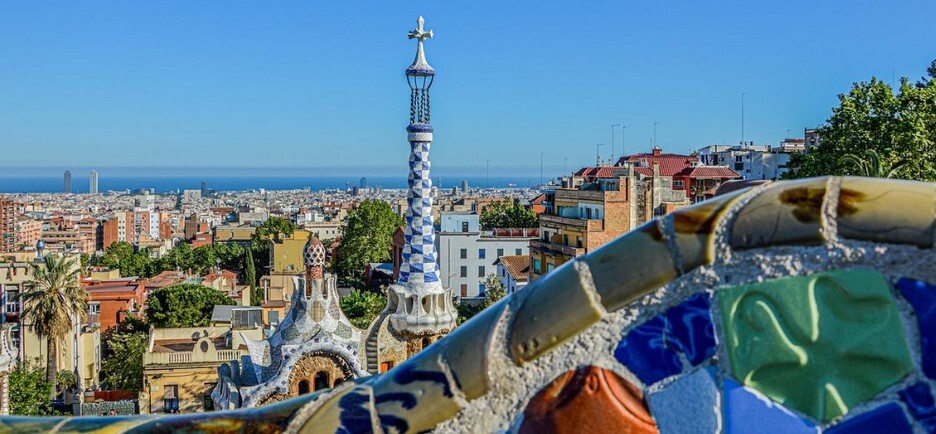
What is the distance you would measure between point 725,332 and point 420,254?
11.3 metres

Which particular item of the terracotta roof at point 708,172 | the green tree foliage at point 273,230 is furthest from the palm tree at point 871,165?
the green tree foliage at point 273,230

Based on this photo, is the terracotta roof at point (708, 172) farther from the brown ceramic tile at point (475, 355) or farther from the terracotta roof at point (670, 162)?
the brown ceramic tile at point (475, 355)

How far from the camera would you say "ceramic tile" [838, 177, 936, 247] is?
203 centimetres

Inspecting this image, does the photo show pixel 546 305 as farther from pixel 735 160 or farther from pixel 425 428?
pixel 735 160

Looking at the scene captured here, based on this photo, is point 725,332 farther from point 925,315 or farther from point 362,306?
point 362,306

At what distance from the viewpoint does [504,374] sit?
2219 millimetres

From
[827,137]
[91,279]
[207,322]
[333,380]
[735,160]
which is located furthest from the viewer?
[735,160]

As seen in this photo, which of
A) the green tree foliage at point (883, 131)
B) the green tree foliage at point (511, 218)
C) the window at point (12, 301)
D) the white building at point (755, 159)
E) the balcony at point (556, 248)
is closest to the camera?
the green tree foliage at point (883, 131)

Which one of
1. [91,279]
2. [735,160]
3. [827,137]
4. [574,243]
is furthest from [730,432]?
[735,160]

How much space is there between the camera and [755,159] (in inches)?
2163

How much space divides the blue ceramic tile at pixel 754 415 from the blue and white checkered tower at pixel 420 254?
34.5 ft

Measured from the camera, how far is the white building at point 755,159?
53688 mm

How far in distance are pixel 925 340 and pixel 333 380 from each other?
454 inches

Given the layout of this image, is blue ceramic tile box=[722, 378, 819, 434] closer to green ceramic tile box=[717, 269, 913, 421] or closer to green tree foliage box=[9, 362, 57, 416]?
green ceramic tile box=[717, 269, 913, 421]
